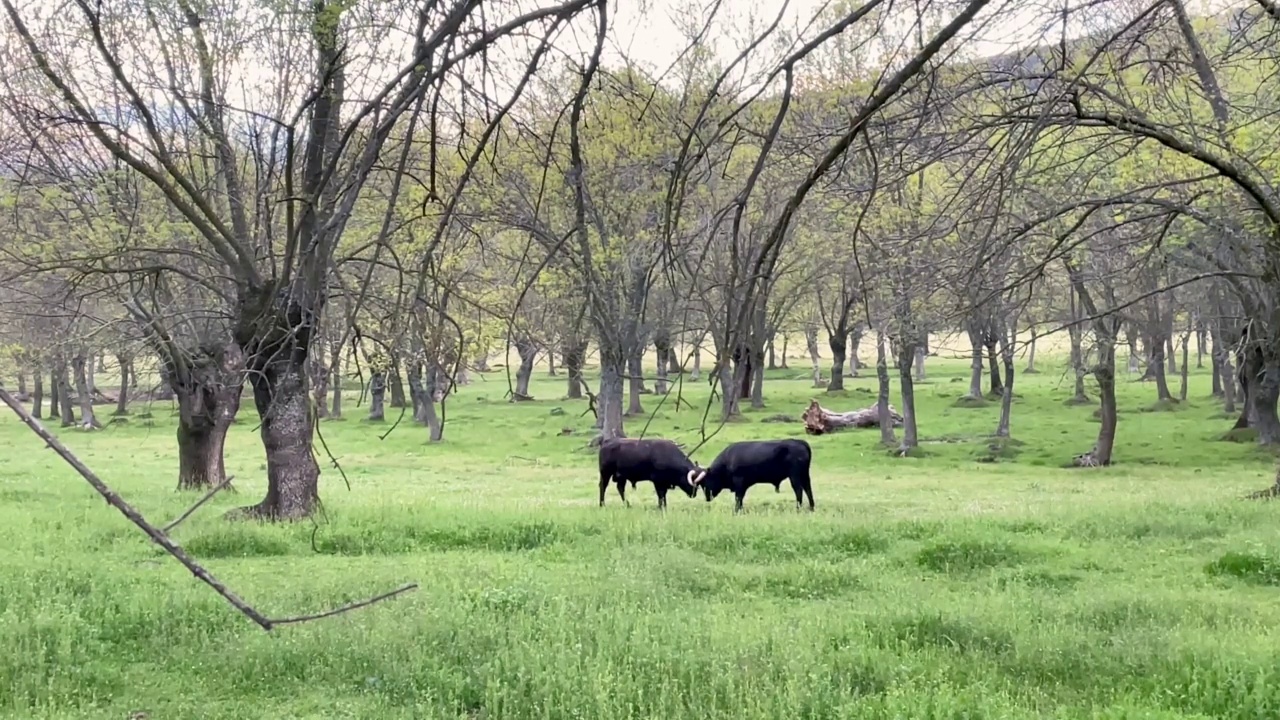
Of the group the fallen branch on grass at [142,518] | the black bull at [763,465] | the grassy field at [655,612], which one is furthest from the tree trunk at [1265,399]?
the fallen branch on grass at [142,518]

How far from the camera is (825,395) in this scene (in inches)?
1873

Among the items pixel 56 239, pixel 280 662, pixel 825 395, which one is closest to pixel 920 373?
pixel 825 395

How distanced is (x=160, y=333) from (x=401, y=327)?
9.23m

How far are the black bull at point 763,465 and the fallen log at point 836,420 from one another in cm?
1954

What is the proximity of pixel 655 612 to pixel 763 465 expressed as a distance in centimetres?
873

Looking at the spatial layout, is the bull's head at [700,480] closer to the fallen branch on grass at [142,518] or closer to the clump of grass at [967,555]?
the clump of grass at [967,555]

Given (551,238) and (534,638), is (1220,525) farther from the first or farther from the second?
(551,238)

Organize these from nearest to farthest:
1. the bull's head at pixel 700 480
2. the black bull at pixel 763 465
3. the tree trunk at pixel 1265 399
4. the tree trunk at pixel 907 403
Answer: the black bull at pixel 763 465 → the bull's head at pixel 700 480 → the tree trunk at pixel 1265 399 → the tree trunk at pixel 907 403

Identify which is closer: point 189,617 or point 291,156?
point 291,156

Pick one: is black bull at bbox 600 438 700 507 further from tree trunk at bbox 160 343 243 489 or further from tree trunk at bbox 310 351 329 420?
tree trunk at bbox 310 351 329 420

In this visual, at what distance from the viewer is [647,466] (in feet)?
54.0

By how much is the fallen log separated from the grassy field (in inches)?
795

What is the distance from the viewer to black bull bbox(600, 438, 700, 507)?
648 inches

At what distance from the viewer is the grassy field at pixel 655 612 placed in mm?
5387
